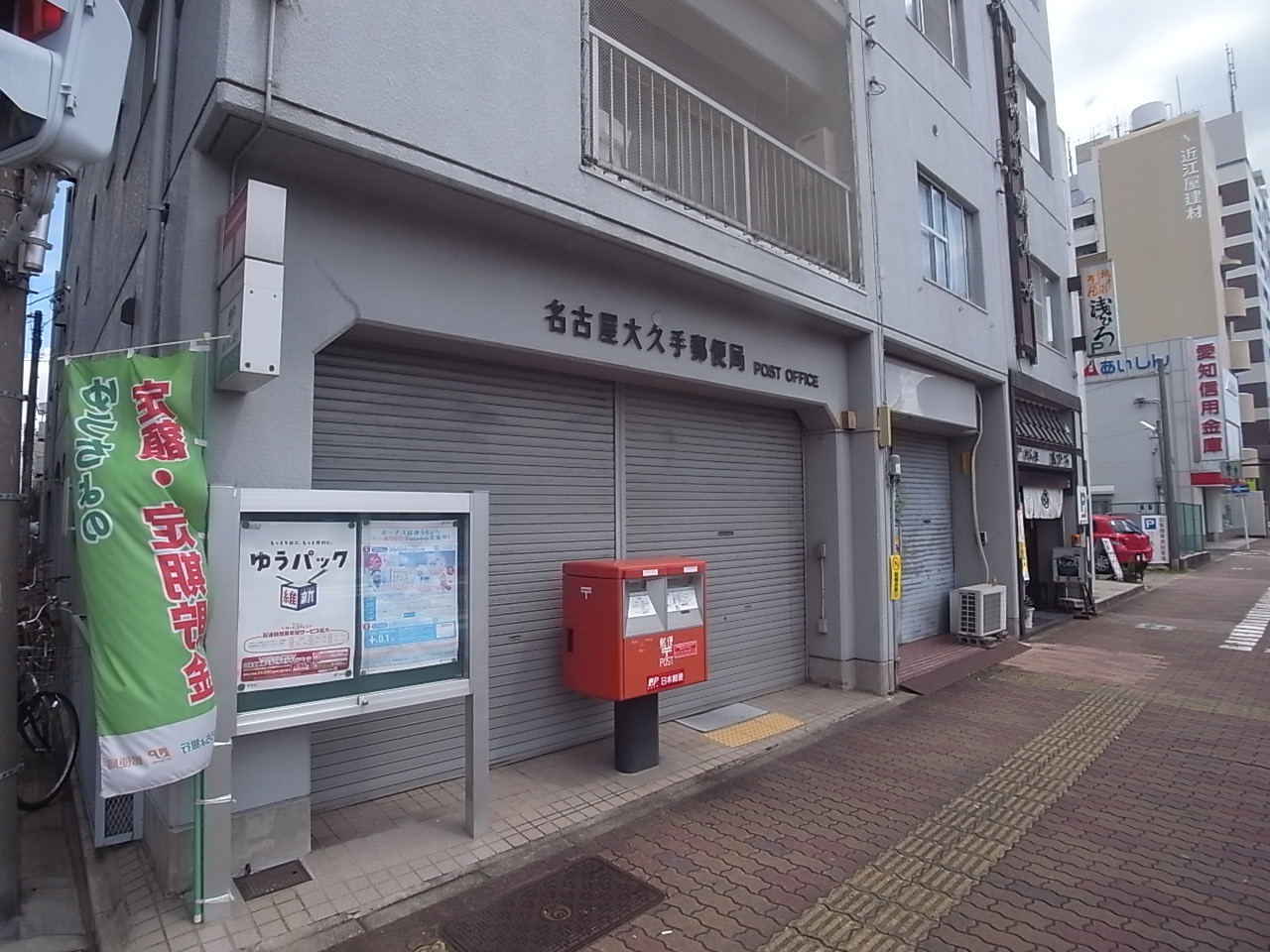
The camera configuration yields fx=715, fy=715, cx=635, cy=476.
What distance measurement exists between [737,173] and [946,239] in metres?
4.37

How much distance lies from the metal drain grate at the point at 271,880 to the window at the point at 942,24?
39.2ft

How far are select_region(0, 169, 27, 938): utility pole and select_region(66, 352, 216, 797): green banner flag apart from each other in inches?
12.2

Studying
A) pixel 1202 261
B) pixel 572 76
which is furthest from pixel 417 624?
pixel 1202 261

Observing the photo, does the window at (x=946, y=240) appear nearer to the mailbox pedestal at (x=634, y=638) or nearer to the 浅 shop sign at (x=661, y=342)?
the 浅 shop sign at (x=661, y=342)

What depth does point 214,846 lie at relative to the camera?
343 centimetres

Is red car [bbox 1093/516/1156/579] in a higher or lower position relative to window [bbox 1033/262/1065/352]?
lower

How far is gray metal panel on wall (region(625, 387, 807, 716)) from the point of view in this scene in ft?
22.1

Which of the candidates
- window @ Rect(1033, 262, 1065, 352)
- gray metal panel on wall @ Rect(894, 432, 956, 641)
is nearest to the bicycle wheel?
gray metal panel on wall @ Rect(894, 432, 956, 641)

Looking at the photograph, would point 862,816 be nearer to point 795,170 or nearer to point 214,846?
point 214,846

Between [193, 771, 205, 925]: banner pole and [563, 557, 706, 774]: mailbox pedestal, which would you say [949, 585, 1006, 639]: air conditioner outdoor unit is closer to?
[563, 557, 706, 774]: mailbox pedestal

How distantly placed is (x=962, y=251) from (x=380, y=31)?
31.0 feet

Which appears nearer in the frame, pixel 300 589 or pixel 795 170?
pixel 300 589

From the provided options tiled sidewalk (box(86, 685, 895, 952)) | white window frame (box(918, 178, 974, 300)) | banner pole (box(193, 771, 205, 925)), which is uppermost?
white window frame (box(918, 178, 974, 300))

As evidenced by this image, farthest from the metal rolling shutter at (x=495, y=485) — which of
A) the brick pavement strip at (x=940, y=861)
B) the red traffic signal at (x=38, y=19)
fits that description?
the brick pavement strip at (x=940, y=861)
